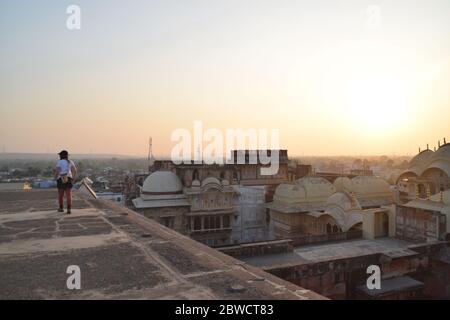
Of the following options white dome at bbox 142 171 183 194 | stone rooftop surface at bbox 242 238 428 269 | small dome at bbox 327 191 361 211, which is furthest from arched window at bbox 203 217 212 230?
stone rooftop surface at bbox 242 238 428 269

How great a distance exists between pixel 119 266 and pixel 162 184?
25.4 meters

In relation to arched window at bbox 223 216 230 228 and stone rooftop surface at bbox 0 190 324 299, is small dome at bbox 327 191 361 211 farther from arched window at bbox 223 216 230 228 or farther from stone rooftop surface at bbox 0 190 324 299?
stone rooftop surface at bbox 0 190 324 299

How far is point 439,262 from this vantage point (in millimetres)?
15398

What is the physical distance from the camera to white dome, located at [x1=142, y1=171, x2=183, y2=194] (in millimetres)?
29438

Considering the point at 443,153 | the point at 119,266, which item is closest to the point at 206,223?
the point at 443,153

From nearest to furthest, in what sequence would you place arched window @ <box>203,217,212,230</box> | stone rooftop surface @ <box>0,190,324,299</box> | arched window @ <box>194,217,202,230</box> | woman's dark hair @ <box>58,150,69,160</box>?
stone rooftop surface @ <box>0,190,324,299</box>, woman's dark hair @ <box>58,150,69,160</box>, arched window @ <box>194,217,202,230</box>, arched window @ <box>203,217,212,230</box>

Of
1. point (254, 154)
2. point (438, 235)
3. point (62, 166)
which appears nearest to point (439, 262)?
point (438, 235)

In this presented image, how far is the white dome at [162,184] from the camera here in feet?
96.6

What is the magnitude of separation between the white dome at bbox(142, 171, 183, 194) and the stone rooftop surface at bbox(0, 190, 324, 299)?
21.8m

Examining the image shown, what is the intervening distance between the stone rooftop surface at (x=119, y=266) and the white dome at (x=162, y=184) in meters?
21.8

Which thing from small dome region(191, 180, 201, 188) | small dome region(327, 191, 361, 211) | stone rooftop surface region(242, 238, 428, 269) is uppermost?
small dome region(191, 180, 201, 188)

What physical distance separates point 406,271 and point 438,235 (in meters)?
3.64

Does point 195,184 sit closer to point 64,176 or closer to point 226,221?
point 226,221

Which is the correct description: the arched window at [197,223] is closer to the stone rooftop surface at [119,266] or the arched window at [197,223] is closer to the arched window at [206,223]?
the arched window at [206,223]
